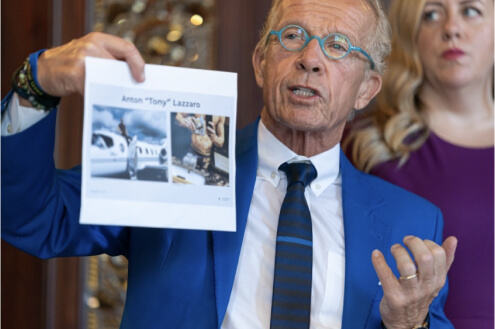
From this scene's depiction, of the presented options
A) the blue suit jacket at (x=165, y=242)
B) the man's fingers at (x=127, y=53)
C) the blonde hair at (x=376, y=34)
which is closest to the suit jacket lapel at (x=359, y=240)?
the blue suit jacket at (x=165, y=242)

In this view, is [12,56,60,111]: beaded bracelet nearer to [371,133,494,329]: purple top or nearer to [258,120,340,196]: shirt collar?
[258,120,340,196]: shirt collar

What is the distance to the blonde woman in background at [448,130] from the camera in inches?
92.6

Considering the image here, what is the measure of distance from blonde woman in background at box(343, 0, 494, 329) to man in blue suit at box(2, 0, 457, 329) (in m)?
0.33

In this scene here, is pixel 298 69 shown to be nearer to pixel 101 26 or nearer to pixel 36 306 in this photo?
pixel 101 26

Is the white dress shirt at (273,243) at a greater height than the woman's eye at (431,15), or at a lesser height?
lesser

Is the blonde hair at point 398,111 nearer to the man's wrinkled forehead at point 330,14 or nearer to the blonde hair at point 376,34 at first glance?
the blonde hair at point 376,34

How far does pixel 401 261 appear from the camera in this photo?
1662 millimetres

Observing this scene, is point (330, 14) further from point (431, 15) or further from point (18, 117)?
point (18, 117)

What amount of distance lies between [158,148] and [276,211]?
1.53 feet

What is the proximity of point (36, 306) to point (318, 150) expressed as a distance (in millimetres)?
957

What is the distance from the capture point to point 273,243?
6.07 feet

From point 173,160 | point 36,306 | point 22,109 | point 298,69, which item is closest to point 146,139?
point 173,160

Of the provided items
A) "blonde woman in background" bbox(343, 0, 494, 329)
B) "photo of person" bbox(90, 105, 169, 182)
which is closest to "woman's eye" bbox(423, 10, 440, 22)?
"blonde woman in background" bbox(343, 0, 494, 329)

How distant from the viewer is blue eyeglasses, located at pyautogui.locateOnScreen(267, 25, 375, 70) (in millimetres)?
1945
